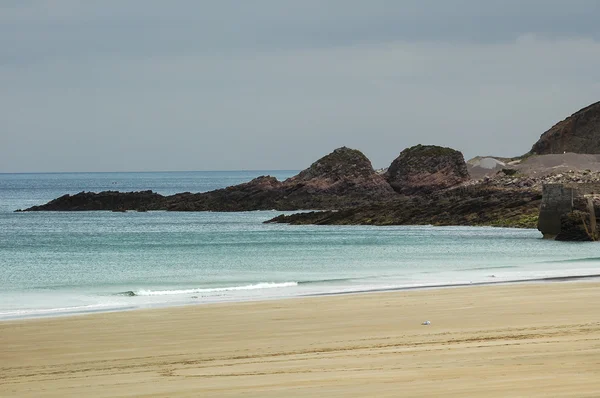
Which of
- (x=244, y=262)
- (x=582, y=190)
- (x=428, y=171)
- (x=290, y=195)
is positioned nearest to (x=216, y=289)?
(x=244, y=262)

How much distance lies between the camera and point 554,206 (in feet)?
148

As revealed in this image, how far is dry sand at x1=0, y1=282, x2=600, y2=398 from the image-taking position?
36.1 ft

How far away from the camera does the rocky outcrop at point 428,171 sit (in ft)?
280

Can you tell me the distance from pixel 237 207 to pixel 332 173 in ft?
32.2

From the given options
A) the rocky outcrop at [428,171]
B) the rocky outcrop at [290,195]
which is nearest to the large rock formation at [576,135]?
the rocky outcrop at [428,171]

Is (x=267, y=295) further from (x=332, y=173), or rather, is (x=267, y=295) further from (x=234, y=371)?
(x=332, y=173)

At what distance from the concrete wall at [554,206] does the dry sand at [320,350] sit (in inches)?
908

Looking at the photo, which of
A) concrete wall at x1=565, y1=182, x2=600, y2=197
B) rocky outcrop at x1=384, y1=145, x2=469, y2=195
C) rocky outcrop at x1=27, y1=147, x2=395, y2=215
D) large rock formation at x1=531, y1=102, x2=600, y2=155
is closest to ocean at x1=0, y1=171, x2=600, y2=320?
concrete wall at x1=565, y1=182, x2=600, y2=197

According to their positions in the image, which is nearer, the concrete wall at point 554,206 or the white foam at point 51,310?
the white foam at point 51,310

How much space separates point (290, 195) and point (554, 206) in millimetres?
42798

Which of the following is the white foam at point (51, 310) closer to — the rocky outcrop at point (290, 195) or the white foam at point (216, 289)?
the white foam at point (216, 289)

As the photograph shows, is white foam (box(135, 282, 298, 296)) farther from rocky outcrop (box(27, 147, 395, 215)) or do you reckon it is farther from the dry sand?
rocky outcrop (box(27, 147, 395, 215))

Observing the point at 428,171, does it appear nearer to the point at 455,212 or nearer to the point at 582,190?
the point at 455,212

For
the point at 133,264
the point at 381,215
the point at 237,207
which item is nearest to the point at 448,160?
the point at 237,207
